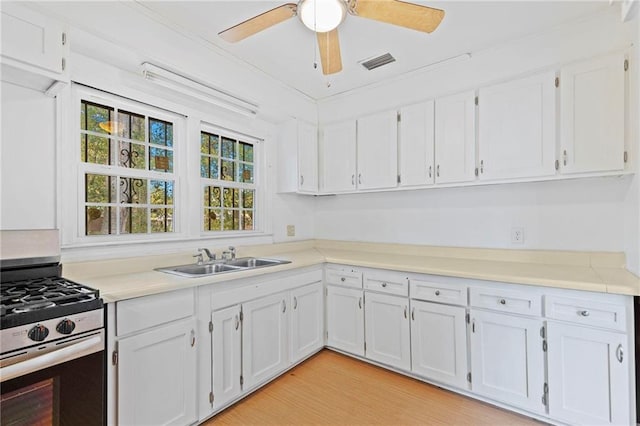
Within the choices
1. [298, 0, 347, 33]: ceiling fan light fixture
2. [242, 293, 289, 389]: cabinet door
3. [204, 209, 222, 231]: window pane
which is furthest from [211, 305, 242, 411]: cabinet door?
[298, 0, 347, 33]: ceiling fan light fixture

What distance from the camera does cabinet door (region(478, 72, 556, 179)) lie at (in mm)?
2156

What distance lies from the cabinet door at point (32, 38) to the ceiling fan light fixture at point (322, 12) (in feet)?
3.91

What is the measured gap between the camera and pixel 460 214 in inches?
109

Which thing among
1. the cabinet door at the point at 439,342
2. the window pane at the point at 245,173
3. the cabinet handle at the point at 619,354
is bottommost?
the cabinet door at the point at 439,342

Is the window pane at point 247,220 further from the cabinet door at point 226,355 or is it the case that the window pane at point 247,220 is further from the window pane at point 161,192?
the cabinet door at point 226,355

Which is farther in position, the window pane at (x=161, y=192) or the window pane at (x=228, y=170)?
the window pane at (x=228, y=170)

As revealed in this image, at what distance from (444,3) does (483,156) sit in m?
1.08

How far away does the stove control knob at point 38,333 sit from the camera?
1.18m

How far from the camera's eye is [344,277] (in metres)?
2.78

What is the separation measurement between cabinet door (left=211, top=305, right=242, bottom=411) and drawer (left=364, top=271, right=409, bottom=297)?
1.08 meters

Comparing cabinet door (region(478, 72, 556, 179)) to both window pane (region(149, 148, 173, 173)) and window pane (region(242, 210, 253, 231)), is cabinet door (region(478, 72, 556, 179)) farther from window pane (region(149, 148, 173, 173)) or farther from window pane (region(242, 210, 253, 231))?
window pane (region(149, 148, 173, 173))

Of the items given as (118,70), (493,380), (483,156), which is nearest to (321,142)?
(483,156)

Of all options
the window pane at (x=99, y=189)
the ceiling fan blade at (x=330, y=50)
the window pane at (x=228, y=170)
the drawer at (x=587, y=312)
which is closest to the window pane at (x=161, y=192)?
the window pane at (x=99, y=189)

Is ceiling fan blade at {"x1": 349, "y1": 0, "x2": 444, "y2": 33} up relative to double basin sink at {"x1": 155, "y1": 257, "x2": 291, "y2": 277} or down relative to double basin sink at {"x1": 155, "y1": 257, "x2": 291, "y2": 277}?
up
